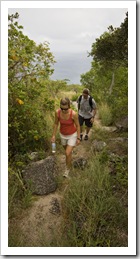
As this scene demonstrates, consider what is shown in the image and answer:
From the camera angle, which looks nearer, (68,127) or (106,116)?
(68,127)

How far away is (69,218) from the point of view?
13.2 ft

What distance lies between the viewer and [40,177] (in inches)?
191

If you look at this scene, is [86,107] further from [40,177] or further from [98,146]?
[40,177]

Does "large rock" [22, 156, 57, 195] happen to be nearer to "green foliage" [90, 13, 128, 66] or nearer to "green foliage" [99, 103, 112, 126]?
"green foliage" [90, 13, 128, 66]

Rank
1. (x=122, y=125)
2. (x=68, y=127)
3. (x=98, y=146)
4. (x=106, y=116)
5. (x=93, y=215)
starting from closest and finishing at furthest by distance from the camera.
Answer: (x=93, y=215), (x=68, y=127), (x=98, y=146), (x=122, y=125), (x=106, y=116)

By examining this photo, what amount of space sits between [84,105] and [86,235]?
4.26 m

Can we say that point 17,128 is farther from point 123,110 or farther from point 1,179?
point 123,110

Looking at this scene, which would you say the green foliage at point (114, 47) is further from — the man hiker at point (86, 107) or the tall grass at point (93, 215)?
the tall grass at point (93, 215)

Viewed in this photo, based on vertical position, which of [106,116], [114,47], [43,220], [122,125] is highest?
[114,47]

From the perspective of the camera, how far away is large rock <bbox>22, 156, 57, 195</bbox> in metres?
4.78

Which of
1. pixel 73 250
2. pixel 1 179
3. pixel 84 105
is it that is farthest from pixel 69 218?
pixel 84 105

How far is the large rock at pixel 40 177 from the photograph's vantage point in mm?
4777

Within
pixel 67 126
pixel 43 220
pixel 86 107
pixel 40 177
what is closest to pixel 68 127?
pixel 67 126

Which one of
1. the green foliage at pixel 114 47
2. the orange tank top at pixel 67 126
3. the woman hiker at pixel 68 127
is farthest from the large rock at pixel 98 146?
the green foliage at pixel 114 47
